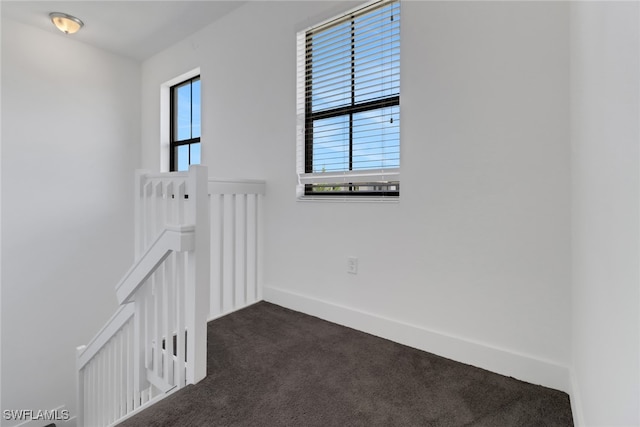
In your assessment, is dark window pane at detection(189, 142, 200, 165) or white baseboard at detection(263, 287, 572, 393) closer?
white baseboard at detection(263, 287, 572, 393)

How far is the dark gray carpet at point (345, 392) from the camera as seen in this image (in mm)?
1193

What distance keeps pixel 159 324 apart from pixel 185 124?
2565 millimetres

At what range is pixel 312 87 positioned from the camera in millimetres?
2238

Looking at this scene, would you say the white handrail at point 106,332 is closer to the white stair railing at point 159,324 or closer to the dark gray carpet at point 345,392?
the white stair railing at point 159,324

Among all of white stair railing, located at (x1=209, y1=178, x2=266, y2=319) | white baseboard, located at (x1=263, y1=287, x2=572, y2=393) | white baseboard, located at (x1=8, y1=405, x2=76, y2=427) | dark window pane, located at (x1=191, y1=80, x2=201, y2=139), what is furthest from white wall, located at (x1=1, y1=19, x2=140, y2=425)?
white baseboard, located at (x1=263, y1=287, x2=572, y2=393)

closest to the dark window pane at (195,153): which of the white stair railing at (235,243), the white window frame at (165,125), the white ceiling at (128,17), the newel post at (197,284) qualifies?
the white window frame at (165,125)

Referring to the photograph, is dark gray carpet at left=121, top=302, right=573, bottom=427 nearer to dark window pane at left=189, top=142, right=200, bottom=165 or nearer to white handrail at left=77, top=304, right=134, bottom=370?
white handrail at left=77, top=304, right=134, bottom=370

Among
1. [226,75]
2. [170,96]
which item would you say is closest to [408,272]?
[226,75]

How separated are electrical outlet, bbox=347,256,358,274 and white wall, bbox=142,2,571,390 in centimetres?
4

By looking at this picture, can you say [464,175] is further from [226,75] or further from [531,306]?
[226,75]

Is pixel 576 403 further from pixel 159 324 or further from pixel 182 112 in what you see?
pixel 182 112

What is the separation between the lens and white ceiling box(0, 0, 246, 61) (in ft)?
8.70

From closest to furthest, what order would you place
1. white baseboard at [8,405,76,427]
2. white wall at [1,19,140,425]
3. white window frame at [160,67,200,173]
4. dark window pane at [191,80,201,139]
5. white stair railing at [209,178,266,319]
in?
white stair railing at [209,178,266,319], white wall at [1,19,140,425], white baseboard at [8,405,76,427], dark window pane at [191,80,201,139], white window frame at [160,67,200,173]

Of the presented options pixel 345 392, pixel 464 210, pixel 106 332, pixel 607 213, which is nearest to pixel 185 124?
pixel 106 332
